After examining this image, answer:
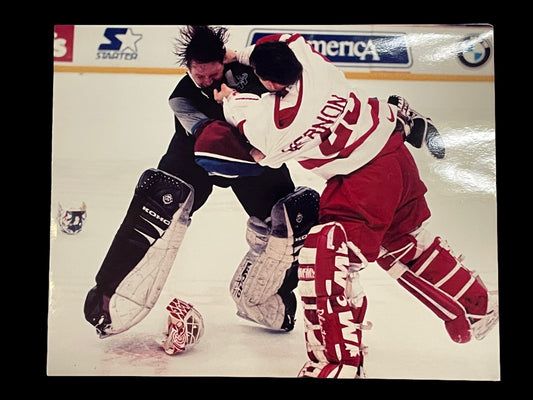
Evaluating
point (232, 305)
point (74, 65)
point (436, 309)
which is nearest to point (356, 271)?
point (436, 309)

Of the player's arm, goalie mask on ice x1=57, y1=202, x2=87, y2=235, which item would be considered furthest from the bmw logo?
goalie mask on ice x1=57, y1=202, x2=87, y2=235

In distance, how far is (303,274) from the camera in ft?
7.60

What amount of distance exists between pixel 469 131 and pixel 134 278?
1515 millimetres

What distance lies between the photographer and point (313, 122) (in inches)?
92.6

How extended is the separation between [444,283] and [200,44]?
1.41 m

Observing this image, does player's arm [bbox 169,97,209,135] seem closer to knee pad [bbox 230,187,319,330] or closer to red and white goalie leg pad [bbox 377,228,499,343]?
knee pad [bbox 230,187,319,330]

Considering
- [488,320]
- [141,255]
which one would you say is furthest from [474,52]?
[141,255]

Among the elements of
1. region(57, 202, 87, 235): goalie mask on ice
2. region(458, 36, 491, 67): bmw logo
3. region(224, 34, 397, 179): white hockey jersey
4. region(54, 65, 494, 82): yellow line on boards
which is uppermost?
region(458, 36, 491, 67): bmw logo

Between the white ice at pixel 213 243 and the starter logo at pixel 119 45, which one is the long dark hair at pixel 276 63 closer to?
the white ice at pixel 213 243

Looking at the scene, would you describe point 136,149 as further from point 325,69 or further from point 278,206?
point 325,69

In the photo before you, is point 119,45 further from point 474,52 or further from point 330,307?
point 474,52

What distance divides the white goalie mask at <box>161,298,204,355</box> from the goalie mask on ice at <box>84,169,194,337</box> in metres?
0.11

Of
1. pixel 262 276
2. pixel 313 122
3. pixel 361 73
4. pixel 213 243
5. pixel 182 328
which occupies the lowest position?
pixel 182 328

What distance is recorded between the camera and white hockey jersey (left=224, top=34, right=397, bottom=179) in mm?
2348
